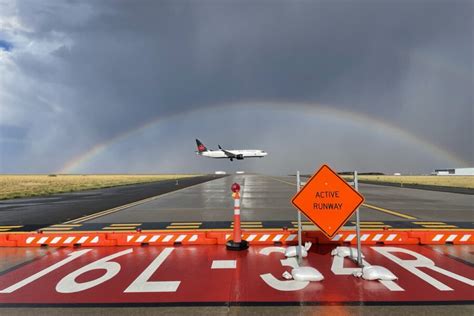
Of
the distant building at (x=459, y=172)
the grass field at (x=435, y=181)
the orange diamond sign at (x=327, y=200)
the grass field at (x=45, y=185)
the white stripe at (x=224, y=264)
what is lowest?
the distant building at (x=459, y=172)

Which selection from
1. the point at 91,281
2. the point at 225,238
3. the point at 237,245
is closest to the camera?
the point at 91,281

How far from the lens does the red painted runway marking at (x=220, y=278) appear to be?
14.1 feet

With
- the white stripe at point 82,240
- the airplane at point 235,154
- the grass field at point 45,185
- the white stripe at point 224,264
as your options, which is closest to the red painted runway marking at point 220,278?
the white stripe at point 224,264

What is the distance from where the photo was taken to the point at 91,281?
16.2ft

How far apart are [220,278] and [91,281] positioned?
223 centimetres

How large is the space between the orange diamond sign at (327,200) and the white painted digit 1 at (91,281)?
3.79m

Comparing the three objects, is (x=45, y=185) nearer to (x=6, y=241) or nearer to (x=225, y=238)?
(x=6, y=241)

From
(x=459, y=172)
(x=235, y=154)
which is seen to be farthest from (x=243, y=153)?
(x=459, y=172)

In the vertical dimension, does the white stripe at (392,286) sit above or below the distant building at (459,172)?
above

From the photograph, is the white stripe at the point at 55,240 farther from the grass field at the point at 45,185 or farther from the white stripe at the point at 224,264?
the grass field at the point at 45,185

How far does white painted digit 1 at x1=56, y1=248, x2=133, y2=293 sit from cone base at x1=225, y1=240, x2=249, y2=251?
8.07ft

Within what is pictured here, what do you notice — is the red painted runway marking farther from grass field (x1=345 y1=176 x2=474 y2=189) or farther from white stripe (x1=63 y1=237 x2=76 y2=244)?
grass field (x1=345 y1=176 x2=474 y2=189)

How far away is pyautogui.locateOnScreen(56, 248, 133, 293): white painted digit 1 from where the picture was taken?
4656 mm

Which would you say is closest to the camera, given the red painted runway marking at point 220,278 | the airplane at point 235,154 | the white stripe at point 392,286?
the red painted runway marking at point 220,278
